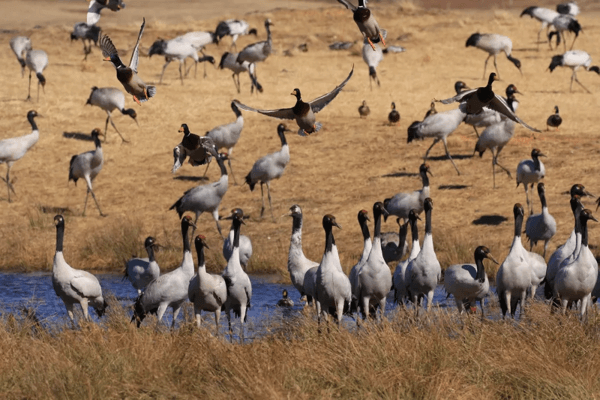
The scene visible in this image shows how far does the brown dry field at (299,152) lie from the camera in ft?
60.7

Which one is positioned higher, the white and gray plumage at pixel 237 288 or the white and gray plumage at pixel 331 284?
the white and gray plumage at pixel 331 284

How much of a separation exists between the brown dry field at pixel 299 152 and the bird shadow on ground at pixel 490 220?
0.57 ft

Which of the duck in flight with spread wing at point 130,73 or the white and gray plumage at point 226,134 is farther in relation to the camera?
the white and gray plumage at point 226,134

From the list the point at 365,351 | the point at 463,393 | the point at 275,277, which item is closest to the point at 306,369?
the point at 365,351

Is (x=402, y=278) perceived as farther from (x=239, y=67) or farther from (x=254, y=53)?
(x=239, y=67)

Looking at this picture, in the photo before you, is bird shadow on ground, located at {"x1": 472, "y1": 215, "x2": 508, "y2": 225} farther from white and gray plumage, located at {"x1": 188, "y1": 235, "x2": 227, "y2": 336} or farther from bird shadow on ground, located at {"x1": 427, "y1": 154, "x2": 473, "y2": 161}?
white and gray plumage, located at {"x1": 188, "y1": 235, "x2": 227, "y2": 336}

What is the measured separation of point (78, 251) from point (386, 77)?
49.7ft

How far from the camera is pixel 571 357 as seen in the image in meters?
9.95

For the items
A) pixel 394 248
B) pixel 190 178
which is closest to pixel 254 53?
pixel 190 178

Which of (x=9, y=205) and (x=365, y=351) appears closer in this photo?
(x=365, y=351)

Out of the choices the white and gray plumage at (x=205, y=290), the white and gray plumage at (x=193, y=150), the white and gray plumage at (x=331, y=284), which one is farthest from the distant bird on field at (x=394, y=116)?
the white and gray plumage at (x=205, y=290)

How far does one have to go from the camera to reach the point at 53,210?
21000 mm

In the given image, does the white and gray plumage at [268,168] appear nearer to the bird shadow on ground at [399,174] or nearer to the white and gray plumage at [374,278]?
the bird shadow on ground at [399,174]

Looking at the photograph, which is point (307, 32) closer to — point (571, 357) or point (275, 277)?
point (275, 277)
